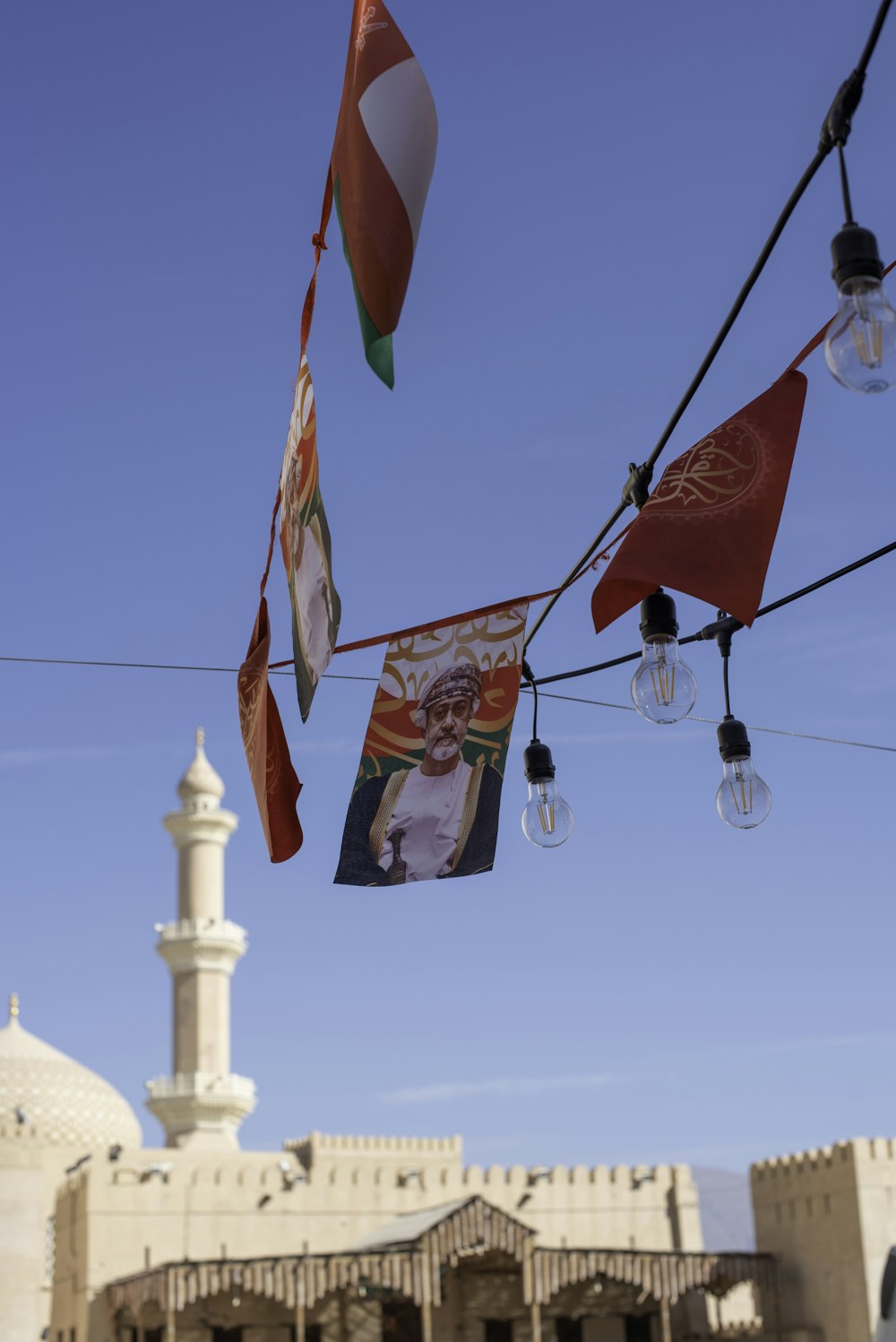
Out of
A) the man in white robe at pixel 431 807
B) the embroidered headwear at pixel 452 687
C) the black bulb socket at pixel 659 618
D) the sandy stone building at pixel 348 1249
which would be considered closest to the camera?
the black bulb socket at pixel 659 618

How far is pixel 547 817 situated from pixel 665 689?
1334mm

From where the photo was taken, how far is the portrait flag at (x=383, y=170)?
544cm

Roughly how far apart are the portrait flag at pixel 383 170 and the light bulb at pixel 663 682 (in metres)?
1.35

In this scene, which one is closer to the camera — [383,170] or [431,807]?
[383,170]

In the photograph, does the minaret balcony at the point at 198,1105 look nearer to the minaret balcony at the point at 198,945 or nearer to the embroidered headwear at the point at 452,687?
the minaret balcony at the point at 198,945

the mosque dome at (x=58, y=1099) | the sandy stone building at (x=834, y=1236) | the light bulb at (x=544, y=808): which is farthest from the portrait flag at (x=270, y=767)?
the mosque dome at (x=58, y=1099)

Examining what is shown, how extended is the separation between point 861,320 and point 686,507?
1693mm

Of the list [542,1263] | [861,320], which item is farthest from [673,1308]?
[861,320]

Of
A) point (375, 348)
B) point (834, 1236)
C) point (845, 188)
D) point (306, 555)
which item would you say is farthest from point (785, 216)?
point (834, 1236)

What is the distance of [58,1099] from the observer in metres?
35.5

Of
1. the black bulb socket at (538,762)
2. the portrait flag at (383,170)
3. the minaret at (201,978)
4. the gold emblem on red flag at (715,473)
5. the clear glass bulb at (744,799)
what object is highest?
the minaret at (201,978)

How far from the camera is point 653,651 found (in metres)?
5.60

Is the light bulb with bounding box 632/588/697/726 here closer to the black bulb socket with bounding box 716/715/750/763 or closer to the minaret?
the black bulb socket with bounding box 716/715/750/763

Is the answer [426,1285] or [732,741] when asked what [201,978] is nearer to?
[426,1285]
